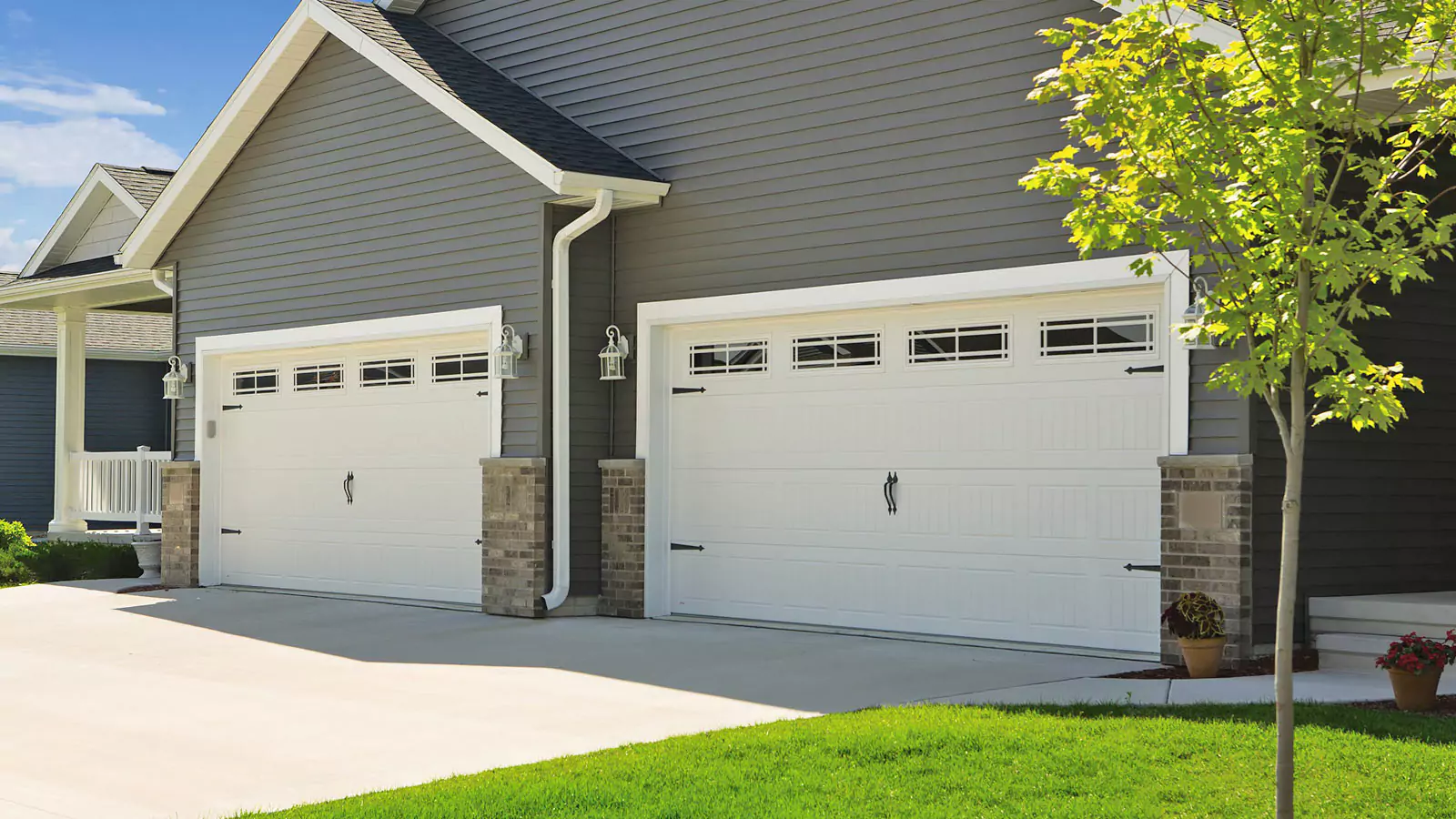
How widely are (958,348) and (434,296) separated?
5.12 metres

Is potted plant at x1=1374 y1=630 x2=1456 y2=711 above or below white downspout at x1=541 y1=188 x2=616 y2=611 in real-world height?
below

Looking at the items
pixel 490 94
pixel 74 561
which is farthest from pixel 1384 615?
pixel 74 561

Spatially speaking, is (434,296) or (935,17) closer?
(935,17)

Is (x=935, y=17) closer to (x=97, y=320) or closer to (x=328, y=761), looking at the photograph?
(x=328, y=761)

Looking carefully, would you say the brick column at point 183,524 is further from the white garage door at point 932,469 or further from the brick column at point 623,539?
the white garage door at point 932,469

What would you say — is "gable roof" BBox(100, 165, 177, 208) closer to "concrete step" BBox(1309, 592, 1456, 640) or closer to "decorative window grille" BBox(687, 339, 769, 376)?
"decorative window grille" BBox(687, 339, 769, 376)

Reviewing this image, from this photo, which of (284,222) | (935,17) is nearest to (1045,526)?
(935,17)

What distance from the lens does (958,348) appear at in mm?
10812

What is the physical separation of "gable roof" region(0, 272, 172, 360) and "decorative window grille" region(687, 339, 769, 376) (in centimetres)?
1480

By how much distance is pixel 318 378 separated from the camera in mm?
14953

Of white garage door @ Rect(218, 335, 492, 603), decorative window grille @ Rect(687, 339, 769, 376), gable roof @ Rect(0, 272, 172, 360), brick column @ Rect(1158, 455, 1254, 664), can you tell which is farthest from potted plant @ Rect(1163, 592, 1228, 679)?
gable roof @ Rect(0, 272, 172, 360)

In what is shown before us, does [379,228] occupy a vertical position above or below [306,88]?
below

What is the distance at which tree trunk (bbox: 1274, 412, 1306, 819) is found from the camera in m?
4.96

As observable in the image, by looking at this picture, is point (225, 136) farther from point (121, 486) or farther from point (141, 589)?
point (121, 486)
